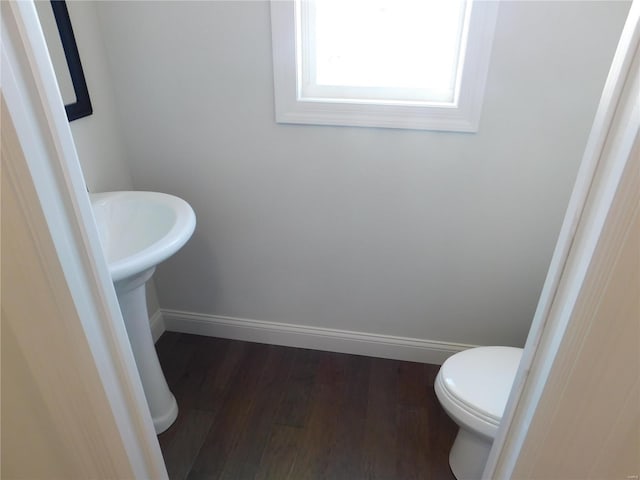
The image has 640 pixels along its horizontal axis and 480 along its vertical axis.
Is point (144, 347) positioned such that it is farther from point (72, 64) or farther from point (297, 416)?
point (72, 64)

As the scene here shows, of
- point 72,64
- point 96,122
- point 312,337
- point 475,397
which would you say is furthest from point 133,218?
point 475,397

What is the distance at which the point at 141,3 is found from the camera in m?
1.41

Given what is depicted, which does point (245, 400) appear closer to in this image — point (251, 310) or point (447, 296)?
point (251, 310)

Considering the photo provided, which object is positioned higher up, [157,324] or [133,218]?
[133,218]

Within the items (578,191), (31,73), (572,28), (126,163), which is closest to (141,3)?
(126,163)

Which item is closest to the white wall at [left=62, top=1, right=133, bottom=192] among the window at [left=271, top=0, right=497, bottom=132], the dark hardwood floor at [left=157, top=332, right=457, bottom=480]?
the window at [left=271, top=0, right=497, bottom=132]

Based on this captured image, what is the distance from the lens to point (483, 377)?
4.39ft

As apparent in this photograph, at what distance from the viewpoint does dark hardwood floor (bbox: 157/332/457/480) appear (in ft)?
4.86

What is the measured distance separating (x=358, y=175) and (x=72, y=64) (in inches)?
39.2

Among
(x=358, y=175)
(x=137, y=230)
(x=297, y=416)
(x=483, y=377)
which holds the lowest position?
(x=297, y=416)

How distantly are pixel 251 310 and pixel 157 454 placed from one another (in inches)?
36.3

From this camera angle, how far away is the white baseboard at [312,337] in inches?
73.4

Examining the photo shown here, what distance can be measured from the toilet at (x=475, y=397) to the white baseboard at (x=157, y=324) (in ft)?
4.24

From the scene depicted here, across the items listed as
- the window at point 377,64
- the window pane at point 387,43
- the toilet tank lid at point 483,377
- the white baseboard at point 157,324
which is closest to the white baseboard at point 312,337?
the white baseboard at point 157,324
